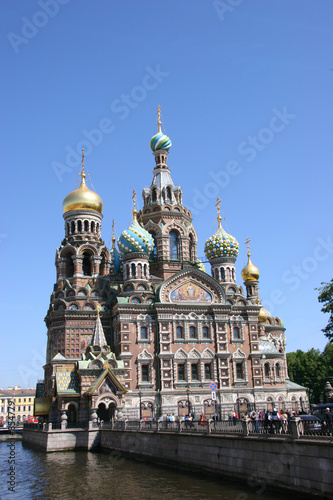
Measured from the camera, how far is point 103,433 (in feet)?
104

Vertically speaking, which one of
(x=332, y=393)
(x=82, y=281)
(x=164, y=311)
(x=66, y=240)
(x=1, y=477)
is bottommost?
(x=1, y=477)

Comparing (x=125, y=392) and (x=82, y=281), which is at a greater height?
(x=82, y=281)

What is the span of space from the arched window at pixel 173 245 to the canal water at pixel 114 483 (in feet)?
71.0

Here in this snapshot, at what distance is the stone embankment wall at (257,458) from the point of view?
15.0m

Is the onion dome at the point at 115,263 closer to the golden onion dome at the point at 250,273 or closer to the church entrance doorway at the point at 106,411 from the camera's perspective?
the golden onion dome at the point at 250,273

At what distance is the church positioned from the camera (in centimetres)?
3697

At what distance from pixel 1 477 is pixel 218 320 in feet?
70.4

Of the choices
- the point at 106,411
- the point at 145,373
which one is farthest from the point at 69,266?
the point at 106,411

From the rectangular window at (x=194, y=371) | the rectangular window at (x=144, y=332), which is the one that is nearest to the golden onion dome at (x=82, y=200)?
the rectangular window at (x=144, y=332)

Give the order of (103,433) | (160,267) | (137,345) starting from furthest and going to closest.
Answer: (160,267), (137,345), (103,433)

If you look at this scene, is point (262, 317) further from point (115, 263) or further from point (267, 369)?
point (115, 263)

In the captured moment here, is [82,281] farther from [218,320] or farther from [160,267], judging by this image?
[218,320]

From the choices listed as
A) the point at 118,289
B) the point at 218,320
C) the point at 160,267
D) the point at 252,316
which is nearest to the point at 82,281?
the point at 118,289

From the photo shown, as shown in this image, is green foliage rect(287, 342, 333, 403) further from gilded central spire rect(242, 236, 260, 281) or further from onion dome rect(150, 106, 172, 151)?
onion dome rect(150, 106, 172, 151)
